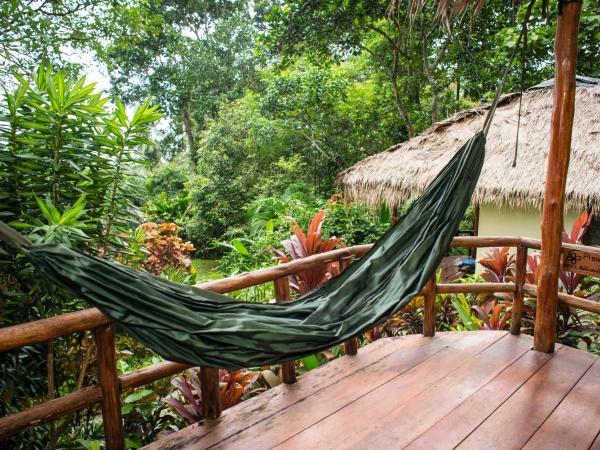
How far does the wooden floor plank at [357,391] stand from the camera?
1.43m

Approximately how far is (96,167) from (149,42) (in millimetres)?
12028

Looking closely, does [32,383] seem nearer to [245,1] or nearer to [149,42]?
[149,42]

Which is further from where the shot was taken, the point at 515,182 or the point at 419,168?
the point at 419,168

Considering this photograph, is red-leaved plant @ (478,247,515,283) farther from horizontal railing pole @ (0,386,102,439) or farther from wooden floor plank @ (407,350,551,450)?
horizontal railing pole @ (0,386,102,439)

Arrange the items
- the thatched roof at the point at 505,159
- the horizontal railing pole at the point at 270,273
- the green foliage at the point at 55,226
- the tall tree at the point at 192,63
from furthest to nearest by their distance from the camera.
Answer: the tall tree at the point at 192,63
the thatched roof at the point at 505,159
the horizontal railing pole at the point at 270,273
the green foliage at the point at 55,226

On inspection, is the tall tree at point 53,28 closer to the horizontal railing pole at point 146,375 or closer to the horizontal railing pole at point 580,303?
the horizontal railing pole at point 146,375

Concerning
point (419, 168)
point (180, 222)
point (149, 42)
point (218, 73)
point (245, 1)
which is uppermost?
point (245, 1)

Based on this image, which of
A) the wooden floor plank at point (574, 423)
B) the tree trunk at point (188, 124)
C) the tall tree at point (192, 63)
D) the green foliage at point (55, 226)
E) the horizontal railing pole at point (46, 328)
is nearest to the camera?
the horizontal railing pole at point (46, 328)

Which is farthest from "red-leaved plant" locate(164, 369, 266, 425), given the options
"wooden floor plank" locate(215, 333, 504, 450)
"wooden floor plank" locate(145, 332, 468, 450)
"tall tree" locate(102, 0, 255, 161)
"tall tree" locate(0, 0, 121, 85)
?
"tall tree" locate(102, 0, 255, 161)

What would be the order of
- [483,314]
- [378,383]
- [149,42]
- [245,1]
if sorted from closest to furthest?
1. [378,383]
2. [483,314]
3. [149,42]
4. [245,1]

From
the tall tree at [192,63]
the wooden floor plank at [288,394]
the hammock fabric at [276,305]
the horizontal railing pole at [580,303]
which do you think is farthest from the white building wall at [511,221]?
the tall tree at [192,63]

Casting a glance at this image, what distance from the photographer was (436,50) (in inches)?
245

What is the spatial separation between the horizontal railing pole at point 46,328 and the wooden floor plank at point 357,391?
56 centimetres

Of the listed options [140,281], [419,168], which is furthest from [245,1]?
[140,281]
